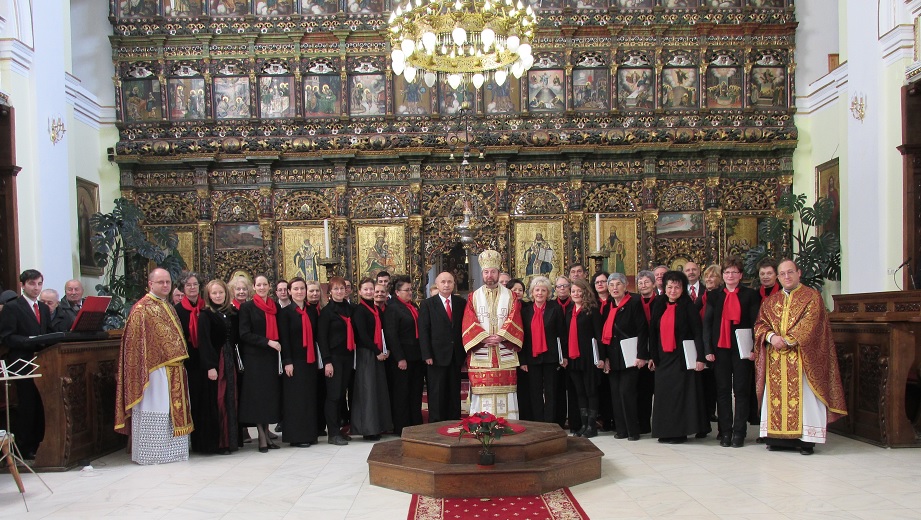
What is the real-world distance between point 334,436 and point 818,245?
28.2ft

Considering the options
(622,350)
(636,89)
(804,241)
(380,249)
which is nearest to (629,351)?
(622,350)

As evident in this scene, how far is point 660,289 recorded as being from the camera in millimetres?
9188

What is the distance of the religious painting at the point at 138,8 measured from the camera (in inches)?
576

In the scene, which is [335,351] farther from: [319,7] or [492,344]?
[319,7]

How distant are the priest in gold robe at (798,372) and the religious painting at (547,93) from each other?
7.98 metres

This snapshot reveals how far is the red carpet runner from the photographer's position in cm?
522

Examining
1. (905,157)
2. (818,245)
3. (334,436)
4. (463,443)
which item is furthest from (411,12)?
(818,245)

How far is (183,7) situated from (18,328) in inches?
353

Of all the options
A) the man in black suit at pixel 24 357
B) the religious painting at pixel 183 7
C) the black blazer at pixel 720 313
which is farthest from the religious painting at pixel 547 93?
the man in black suit at pixel 24 357

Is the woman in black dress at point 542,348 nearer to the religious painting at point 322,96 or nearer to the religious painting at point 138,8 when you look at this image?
the religious painting at point 322,96

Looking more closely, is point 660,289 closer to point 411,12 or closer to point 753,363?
point 753,363

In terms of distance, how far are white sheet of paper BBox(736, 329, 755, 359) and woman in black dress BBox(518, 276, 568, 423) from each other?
176 centimetres

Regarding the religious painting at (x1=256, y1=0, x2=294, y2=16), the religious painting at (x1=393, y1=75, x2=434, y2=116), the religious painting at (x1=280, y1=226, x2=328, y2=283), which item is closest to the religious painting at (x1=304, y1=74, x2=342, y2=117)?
the religious painting at (x1=393, y1=75, x2=434, y2=116)

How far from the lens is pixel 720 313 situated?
797cm
